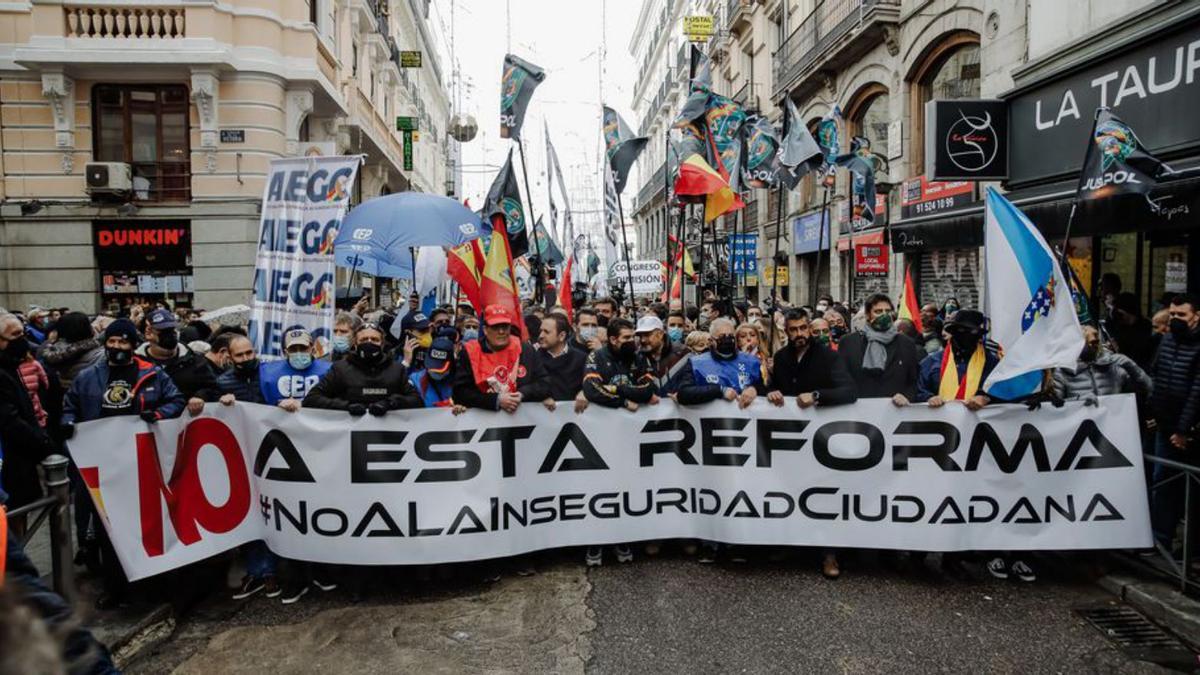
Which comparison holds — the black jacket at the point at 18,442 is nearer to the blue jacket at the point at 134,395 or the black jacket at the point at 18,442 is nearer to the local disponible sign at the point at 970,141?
the blue jacket at the point at 134,395

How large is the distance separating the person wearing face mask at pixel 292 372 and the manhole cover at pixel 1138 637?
5228 millimetres

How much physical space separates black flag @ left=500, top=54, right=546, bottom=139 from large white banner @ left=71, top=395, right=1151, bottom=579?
5.25m

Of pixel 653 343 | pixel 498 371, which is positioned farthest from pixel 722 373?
pixel 498 371

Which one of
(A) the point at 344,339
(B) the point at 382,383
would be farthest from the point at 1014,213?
(A) the point at 344,339

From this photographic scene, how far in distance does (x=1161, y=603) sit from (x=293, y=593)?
533 cm

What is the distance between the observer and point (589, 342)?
24.5 feet

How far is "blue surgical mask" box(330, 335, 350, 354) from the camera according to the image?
24.9ft

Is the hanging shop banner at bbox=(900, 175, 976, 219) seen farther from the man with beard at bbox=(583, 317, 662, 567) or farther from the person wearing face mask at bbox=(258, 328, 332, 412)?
the person wearing face mask at bbox=(258, 328, 332, 412)

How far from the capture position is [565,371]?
19.0 ft

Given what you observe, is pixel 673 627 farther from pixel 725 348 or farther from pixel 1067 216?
pixel 1067 216

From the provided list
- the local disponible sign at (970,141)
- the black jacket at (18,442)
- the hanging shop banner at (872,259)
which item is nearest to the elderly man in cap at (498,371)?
the black jacket at (18,442)

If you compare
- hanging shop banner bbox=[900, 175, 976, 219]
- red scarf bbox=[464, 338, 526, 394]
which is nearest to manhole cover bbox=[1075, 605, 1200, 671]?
red scarf bbox=[464, 338, 526, 394]

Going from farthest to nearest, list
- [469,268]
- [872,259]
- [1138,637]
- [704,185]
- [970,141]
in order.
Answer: [872,259] → [970,141] → [704,185] → [469,268] → [1138,637]

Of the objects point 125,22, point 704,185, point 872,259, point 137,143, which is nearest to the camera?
point 704,185
